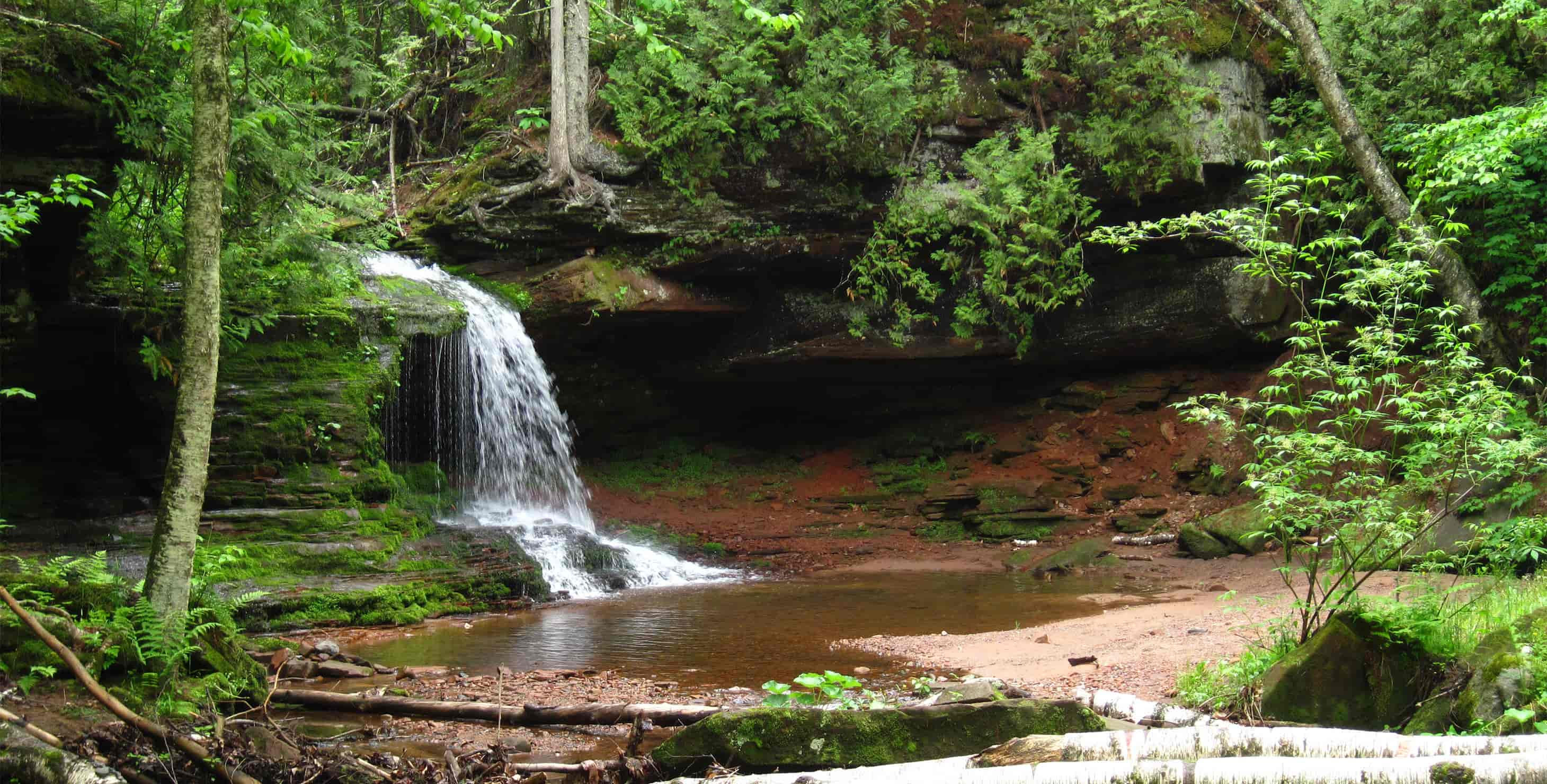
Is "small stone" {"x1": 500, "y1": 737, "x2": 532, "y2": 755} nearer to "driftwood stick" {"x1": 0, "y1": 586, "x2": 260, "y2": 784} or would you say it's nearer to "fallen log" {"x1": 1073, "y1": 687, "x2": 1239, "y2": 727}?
"driftwood stick" {"x1": 0, "y1": 586, "x2": 260, "y2": 784}

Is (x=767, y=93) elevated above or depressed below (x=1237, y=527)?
above

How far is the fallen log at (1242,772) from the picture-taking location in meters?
2.58

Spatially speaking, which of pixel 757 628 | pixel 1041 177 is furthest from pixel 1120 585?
pixel 1041 177

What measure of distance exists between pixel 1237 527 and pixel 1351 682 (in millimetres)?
7413

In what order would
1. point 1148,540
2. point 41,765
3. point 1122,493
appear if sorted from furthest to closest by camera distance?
point 1122,493
point 1148,540
point 41,765

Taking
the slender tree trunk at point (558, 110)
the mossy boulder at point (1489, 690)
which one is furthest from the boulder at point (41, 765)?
the slender tree trunk at point (558, 110)

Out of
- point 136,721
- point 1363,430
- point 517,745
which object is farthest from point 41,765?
point 1363,430

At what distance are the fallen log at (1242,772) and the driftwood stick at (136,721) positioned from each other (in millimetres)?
2330

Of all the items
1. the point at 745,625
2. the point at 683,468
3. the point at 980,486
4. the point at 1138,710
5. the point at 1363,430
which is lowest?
the point at 745,625

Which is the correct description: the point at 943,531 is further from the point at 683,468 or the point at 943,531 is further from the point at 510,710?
the point at 510,710

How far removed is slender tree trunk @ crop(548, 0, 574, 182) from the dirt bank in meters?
8.71

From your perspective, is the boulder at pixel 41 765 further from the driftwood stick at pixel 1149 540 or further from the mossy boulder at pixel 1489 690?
the driftwood stick at pixel 1149 540

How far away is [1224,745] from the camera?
304 cm

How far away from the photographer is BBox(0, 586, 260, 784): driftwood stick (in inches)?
141
